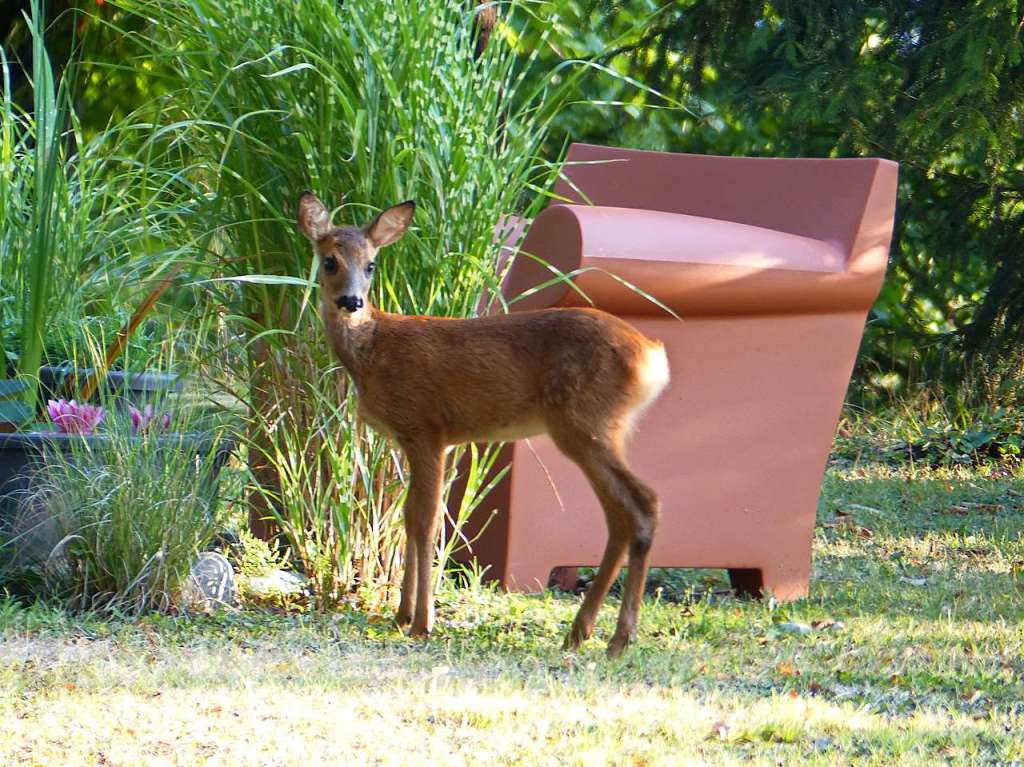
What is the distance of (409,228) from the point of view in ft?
15.1

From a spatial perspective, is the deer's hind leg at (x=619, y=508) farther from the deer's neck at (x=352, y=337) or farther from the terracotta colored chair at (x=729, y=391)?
the terracotta colored chair at (x=729, y=391)

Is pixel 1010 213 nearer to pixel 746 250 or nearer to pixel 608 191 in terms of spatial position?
pixel 608 191

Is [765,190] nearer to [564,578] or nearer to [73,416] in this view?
[564,578]

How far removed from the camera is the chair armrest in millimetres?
4996

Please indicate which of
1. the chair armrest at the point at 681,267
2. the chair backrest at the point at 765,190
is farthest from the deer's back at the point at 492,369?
the chair backrest at the point at 765,190

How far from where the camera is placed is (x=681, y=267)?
5117 millimetres

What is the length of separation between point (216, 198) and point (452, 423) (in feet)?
3.93

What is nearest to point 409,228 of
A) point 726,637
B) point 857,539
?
point 726,637

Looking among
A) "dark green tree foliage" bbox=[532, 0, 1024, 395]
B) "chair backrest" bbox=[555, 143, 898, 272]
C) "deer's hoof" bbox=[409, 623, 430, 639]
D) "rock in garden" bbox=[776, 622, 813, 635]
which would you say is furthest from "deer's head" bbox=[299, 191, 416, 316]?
"dark green tree foliage" bbox=[532, 0, 1024, 395]

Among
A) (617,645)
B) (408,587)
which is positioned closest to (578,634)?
(617,645)

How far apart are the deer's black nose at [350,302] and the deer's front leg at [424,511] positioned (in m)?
0.48

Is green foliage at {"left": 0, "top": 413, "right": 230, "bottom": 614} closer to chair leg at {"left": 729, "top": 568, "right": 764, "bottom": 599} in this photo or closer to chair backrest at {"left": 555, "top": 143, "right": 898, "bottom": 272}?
chair backrest at {"left": 555, "top": 143, "right": 898, "bottom": 272}

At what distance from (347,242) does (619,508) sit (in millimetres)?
1166

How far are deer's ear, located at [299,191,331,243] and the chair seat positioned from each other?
0.97 metres
